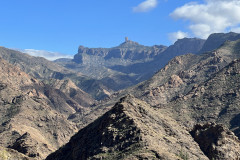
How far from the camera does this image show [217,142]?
159m

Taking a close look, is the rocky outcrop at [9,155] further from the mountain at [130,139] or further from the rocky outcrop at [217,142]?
the rocky outcrop at [217,142]

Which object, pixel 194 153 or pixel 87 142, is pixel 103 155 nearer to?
pixel 87 142

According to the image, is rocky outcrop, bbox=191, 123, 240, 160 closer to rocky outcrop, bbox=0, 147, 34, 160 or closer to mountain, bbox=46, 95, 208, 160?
mountain, bbox=46, 95, 208, 160

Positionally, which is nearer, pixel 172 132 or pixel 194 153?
pixel 194 153

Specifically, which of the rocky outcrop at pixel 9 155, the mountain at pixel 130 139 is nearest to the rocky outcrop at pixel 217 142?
the mountain at pixel 130 139

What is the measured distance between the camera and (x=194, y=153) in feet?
488

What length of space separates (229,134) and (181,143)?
24.0m

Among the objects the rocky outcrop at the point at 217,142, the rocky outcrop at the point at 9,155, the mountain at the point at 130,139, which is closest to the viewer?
the mountain at the point at 130,139

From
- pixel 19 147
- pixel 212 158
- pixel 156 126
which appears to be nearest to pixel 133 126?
pixel 156 126

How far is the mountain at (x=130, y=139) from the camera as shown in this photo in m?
130

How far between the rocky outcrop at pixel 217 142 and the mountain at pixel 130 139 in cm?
388

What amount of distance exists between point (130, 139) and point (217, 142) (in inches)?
1560

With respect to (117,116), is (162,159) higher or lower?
lower

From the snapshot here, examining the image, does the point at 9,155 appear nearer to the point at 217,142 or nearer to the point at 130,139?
the point at 130,139
